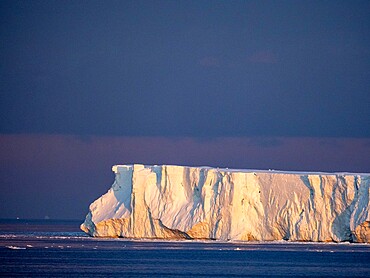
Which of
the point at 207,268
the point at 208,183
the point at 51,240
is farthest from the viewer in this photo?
the point at 51,240

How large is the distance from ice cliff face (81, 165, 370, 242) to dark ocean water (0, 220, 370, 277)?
2.52 ft

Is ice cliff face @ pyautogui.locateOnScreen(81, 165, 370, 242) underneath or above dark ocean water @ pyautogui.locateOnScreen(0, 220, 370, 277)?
above

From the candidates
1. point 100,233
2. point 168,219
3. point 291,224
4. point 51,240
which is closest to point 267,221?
point 291,224

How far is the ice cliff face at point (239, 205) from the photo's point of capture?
41.5 meters

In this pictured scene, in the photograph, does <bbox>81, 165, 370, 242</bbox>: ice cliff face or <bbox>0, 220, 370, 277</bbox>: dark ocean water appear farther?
<bbox>81, 165, 370, 242</bbox>: ice cliff face

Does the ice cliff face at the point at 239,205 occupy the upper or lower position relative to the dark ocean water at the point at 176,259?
upper

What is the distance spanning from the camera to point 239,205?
41781 millimetres

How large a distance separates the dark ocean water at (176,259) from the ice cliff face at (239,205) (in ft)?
2.52

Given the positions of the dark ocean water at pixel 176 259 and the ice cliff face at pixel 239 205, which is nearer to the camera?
the dark ocean water at pixel 176 259

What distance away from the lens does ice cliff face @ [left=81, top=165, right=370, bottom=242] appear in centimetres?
4147

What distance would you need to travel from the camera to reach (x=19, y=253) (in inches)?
1566

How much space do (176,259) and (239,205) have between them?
4.63 meters

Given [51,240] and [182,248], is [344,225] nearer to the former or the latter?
[182,248]

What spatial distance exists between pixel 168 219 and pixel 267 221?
12.4ft
